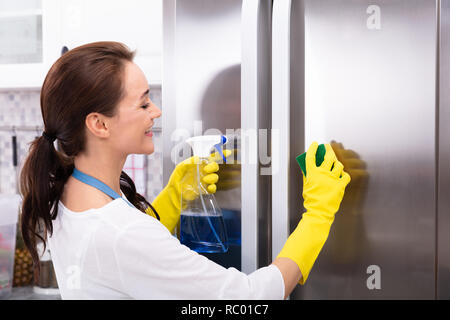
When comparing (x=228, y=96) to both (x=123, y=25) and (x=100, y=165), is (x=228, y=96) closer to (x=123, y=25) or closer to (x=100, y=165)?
(x=100, y=165)

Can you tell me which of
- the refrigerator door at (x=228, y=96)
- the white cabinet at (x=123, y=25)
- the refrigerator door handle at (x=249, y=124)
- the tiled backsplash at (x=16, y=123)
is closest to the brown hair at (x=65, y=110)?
the refrigerator door at (x=228, y=96)

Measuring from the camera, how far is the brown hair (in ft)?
2.93

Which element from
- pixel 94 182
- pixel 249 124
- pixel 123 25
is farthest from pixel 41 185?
pixel 123 25

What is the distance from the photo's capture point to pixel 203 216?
3.38ft

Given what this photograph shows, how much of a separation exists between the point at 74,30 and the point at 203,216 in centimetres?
101

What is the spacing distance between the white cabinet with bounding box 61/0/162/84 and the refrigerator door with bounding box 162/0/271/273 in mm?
544

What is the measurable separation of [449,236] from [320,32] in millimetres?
468

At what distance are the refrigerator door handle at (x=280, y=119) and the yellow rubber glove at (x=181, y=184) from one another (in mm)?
134

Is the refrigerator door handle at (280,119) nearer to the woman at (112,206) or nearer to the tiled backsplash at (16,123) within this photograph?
the woman at (112,206)

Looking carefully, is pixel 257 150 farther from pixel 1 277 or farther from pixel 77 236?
pixel 1 277

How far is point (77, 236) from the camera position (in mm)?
892

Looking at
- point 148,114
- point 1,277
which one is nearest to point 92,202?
point 148,114

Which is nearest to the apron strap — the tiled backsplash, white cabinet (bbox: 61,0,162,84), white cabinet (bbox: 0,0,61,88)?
white cabinet (bbox: 61,0,162,84)

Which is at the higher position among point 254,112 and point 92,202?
point 254,112
